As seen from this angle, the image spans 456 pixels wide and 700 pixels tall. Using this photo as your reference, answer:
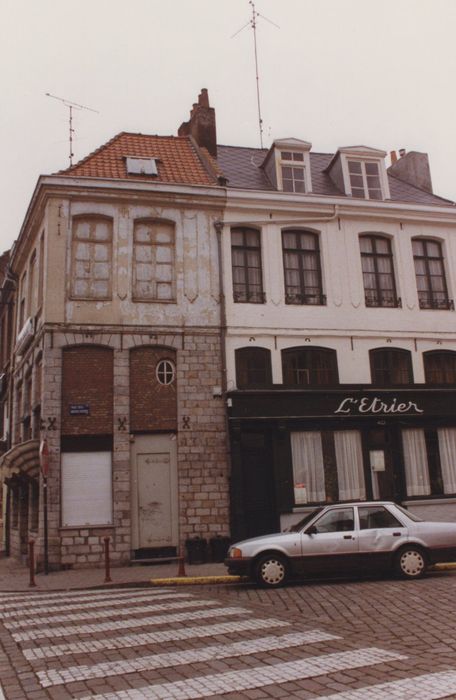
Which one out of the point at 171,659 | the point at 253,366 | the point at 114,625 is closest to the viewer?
the point at 171,659

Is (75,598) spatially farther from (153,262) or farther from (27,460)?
(153,262)

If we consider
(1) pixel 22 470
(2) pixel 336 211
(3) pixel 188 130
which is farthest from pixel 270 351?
(3) pixel 188 130

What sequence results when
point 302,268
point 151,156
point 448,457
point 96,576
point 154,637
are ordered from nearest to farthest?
1. point 154,637
2. point 96,576
3. point 448,457
4. point 302,268
5. point 151,156

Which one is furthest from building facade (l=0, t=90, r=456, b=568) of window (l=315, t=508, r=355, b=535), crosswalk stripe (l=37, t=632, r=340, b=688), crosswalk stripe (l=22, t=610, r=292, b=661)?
crosswalk stripe (l=37, t=632, r=340, b=688)

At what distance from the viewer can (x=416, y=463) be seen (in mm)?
18078

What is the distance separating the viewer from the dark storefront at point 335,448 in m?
16.9

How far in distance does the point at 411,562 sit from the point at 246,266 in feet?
32.2

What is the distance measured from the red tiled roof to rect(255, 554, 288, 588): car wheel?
36.3 ft

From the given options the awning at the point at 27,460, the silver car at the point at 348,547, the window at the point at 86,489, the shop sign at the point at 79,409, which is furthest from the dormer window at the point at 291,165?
the silver car at the point at 348,547

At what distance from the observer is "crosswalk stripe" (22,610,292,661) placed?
703 centimetres

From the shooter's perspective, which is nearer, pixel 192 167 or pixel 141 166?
pixel 141 166

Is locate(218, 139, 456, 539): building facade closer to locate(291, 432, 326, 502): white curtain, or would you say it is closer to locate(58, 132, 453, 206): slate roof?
locate(291, 432, 326, 502): white curtain

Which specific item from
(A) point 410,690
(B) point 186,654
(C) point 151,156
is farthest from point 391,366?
(A) point 410,690

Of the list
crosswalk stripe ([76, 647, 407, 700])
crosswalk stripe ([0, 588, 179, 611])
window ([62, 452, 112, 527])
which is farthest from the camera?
window ([62, 452, 112, 527])
